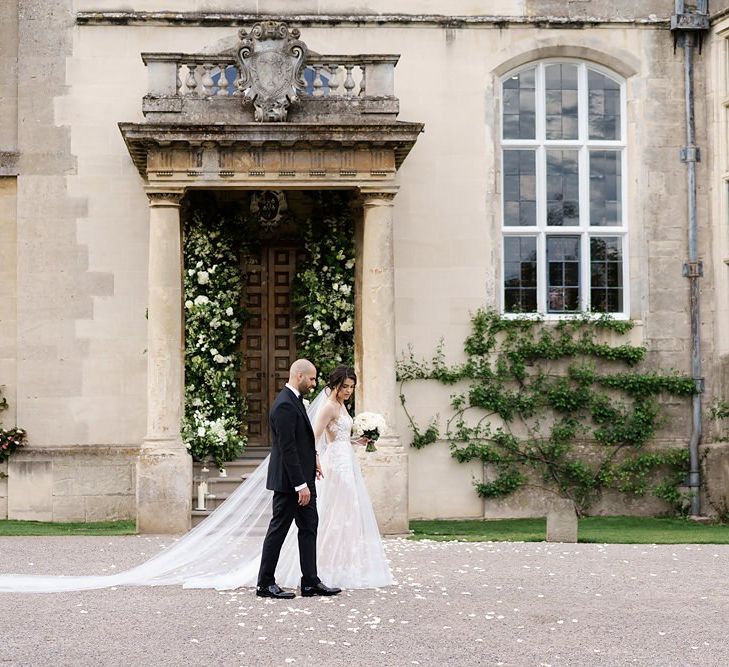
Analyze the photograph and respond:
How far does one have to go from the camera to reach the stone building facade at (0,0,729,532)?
17.3m

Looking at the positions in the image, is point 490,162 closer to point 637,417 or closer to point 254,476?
point 637,417

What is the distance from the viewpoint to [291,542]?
1070 centimetres

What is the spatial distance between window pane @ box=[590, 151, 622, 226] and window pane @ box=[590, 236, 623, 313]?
33 centimetres

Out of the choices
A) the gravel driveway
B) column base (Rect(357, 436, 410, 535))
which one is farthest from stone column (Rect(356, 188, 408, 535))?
the gravel driveway

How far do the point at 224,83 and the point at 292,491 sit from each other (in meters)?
7.24

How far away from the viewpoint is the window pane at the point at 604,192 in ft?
59.6

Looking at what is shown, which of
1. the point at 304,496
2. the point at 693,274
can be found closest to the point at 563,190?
the point at 693,274

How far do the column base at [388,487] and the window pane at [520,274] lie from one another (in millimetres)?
3492

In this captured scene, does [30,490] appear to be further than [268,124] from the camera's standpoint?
Yes

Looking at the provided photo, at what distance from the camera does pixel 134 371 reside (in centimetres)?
1739

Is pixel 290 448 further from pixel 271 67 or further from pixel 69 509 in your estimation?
pixel 69 509

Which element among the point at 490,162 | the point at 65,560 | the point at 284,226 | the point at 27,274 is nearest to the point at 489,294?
the point at 490,162

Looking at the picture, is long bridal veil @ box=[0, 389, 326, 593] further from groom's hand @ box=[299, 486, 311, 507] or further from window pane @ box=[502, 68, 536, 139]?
window pane @ box=[502, 68, 536, 139]

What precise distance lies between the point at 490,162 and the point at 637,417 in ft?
13.5
